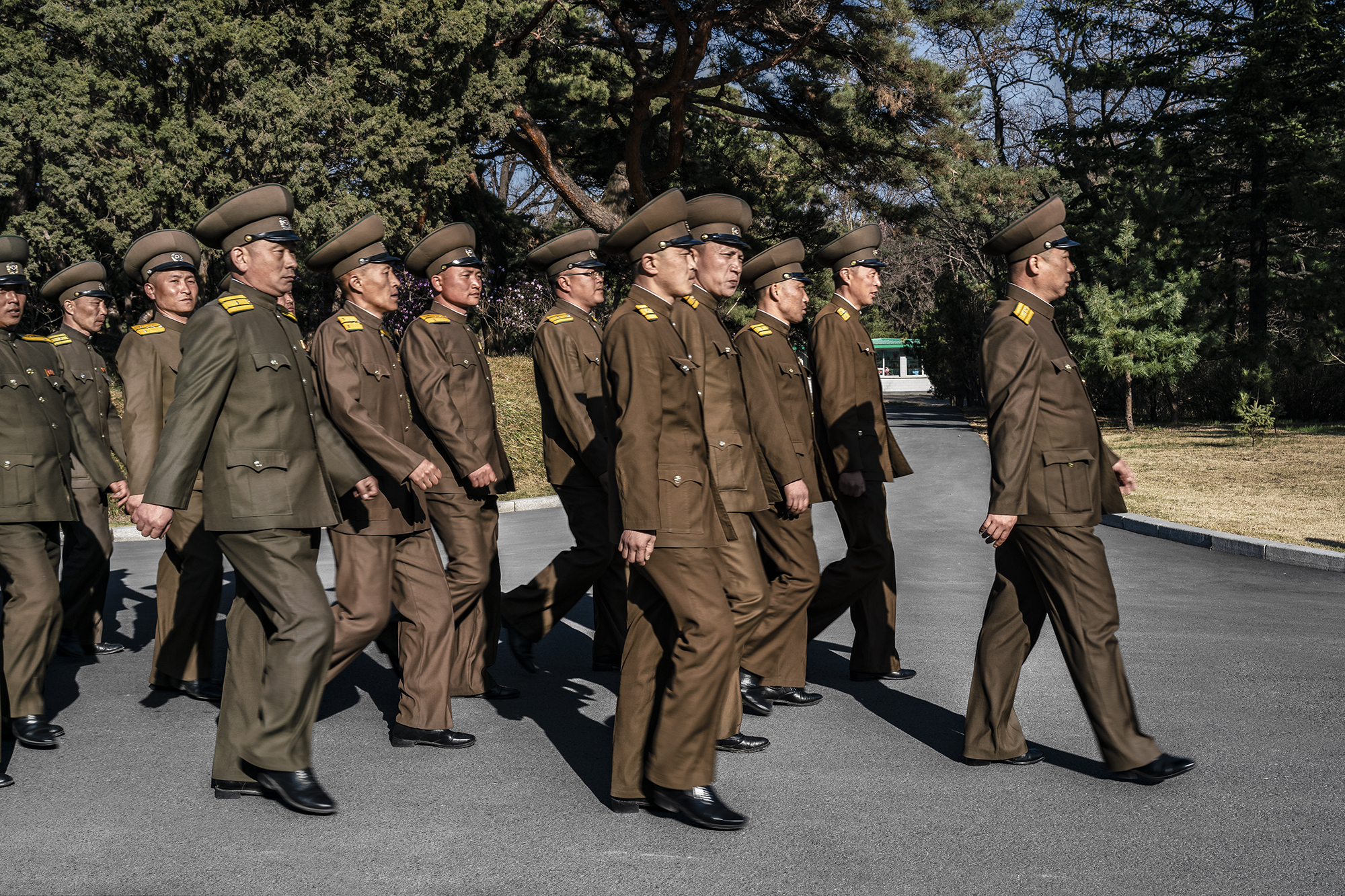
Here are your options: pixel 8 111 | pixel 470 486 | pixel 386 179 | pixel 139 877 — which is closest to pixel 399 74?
pixel 386 179

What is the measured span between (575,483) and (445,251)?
4.44 feet

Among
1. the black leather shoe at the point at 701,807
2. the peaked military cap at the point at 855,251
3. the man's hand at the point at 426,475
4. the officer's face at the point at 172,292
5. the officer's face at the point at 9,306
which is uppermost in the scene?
the peaked military cap at the point at 855,251

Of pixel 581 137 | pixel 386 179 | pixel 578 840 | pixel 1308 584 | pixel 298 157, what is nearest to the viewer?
pixel 578 840

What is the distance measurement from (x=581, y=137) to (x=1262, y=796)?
2333 cm

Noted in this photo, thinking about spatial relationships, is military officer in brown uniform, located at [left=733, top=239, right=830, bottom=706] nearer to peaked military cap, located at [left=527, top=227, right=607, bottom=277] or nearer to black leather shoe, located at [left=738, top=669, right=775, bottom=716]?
black leather shoe, located at [left=738, top=669, right=775, bottom=716]

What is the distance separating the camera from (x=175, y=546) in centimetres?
592

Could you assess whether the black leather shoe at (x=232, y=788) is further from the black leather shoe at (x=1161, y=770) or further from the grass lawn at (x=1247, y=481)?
the grass lawn at (x=1247, y=481)

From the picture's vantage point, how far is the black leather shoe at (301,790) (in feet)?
13.2

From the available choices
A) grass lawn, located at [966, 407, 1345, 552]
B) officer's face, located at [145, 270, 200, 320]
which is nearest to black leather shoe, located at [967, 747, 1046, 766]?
officer's face, located at [145, 270, 200, 320]

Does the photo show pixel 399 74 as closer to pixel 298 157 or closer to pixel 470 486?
pixel 298 157

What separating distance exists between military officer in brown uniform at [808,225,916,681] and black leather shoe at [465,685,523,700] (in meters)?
1.51

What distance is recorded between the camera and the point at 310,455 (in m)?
4.29

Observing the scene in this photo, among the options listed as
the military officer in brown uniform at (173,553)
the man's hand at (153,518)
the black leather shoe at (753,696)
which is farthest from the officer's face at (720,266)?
the military officer in brown uniform at (173,553)

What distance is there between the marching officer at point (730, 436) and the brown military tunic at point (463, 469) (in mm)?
1285
